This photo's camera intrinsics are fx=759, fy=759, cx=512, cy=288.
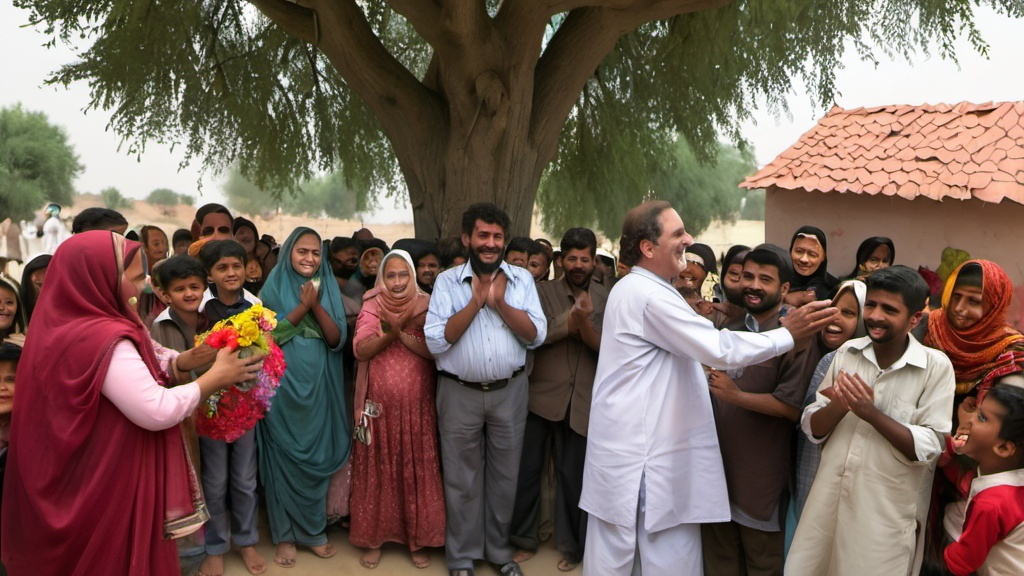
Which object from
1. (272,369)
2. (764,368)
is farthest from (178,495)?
(764,368)

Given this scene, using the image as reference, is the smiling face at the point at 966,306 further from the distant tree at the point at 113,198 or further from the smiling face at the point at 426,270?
the distant tree at the point at 113,198

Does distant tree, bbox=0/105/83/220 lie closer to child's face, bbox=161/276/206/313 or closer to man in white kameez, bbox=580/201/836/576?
child's face, bbox=161/276/206/313

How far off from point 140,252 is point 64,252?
0.87ft

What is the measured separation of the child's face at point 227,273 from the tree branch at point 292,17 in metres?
3.17

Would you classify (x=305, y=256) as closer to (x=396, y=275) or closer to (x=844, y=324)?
(x=396, y=275)

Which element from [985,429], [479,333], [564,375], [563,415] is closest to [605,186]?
[564,375]

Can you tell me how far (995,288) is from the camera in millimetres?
3049

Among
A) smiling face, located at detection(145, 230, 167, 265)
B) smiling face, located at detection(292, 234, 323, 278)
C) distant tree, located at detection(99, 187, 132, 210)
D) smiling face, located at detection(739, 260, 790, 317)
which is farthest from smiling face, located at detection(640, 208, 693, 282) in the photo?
distant tree, located at detection(99, 187, 132, 210)

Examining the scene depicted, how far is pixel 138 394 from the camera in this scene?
2.53 metres

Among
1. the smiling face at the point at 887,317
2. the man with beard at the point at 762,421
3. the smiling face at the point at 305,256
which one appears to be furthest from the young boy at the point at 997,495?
the smiling face at the point at 305,256

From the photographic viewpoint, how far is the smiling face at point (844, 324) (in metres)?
3.49

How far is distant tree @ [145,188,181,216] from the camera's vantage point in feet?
178

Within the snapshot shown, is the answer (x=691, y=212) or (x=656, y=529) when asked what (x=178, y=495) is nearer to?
(x=656, y=529)

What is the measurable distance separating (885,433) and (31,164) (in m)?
40.9
